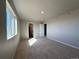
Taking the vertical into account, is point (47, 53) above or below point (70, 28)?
below

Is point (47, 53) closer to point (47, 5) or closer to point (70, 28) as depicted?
point (70, 28)

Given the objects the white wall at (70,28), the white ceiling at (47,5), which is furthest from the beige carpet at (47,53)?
the white ceiling at (47,5)

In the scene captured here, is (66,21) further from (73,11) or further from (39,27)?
(39,27)

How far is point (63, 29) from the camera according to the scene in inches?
201

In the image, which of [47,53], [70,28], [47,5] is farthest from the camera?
[70,28]

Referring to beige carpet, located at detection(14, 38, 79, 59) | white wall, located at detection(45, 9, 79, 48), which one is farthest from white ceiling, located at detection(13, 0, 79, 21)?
beige carpet, located at detection(14, 38, 79, 59)

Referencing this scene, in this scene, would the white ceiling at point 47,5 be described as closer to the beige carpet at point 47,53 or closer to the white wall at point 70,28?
the white wall at point 70,28

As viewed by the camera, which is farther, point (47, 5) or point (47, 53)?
point (47, 5)

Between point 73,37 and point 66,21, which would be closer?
point 73,37

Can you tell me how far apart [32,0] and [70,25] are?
2.86 m

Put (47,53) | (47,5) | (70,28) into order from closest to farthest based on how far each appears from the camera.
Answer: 1. (47,53)
2. (47,5)
3. (70,28)

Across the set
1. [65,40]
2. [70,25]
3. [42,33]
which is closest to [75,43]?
[65,40]

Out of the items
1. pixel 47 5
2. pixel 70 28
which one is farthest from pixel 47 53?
pixel 47 5

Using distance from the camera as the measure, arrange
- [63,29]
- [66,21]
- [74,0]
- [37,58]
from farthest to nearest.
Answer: [63,29], [66,21], [74,0], [37,58]
